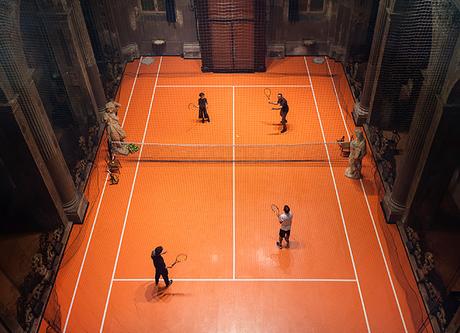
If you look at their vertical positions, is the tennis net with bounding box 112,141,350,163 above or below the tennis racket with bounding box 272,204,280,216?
above

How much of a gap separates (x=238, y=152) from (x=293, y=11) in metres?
6.92

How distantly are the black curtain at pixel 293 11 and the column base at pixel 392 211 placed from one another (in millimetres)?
8913

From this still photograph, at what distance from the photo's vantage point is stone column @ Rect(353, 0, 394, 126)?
13523 millimetres

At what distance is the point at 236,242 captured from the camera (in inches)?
492

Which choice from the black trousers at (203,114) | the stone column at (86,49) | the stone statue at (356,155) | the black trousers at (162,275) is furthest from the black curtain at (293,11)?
the black trousers at (162,275)

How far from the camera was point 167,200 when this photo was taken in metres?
13.7

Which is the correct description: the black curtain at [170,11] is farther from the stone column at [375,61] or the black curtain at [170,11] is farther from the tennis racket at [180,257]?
the tennis racket at [180,257]

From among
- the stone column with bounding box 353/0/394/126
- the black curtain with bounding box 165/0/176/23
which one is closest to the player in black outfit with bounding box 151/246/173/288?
the stone column with bounding box 353/0/394/126

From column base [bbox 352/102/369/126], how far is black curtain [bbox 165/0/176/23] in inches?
324

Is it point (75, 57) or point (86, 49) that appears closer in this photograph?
point (75, 57)

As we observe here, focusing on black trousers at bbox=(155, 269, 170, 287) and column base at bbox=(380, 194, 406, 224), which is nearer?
black trousers at bbox=(155, 269, 170, 287)

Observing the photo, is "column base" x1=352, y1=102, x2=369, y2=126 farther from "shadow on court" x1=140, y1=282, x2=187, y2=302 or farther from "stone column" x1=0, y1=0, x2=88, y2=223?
"stone column" x1=0, y1=0, x2=88, y2=223

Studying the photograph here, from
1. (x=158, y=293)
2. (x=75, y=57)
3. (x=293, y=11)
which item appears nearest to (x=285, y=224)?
(x=158, y=293)

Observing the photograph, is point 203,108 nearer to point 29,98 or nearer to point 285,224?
point 285,224
